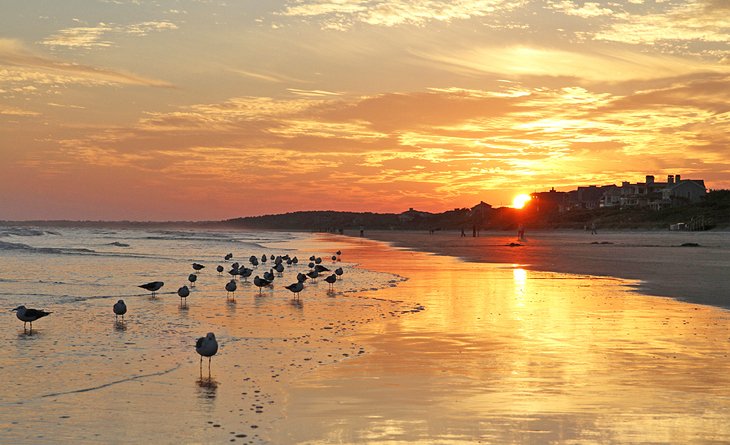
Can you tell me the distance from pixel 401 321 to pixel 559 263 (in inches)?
1064

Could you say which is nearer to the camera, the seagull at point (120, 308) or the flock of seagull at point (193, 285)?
the flock of seagull at point (193, 285)

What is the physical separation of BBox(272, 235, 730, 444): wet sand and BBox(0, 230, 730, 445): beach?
0.11 ft

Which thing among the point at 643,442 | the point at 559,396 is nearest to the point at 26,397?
the point at 559,396

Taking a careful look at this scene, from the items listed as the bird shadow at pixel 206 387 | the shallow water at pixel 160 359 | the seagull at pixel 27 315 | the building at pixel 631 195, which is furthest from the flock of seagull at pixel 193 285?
the building at pixel 631 195

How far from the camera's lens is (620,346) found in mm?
13516

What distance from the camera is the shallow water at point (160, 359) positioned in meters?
8.40

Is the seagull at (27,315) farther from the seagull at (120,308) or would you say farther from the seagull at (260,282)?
the seagull at (260,282)

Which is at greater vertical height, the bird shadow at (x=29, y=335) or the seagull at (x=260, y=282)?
the seagull at (x=260, y=282)

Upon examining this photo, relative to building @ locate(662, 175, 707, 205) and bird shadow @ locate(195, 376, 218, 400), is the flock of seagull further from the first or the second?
building @ locate(662, 175, 707, 205)

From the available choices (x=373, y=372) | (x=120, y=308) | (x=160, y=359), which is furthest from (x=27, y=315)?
(x=373, y=372)

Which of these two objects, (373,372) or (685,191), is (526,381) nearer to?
(373,372)

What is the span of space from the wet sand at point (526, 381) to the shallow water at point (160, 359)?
2.32 feet

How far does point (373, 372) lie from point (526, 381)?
231cm

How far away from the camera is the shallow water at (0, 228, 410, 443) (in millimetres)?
8398
